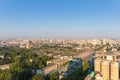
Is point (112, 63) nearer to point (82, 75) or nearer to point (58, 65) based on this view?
point (82, 75)

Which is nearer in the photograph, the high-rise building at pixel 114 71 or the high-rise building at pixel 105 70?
the high-rise building at pixel 114 71

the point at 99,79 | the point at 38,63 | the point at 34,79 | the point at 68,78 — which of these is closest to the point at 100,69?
the point at 99,79

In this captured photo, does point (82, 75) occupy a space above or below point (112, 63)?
below

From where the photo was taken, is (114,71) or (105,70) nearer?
(114,71)

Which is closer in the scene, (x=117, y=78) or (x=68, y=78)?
(x=117, y=78)

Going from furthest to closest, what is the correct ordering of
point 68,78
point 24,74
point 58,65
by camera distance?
point 58,65 → point 24,74 → point 68,78

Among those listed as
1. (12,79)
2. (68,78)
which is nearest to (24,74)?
(12,79)

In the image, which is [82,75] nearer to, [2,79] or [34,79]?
[34,79]

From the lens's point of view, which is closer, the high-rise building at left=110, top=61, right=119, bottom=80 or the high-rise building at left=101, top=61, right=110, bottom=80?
the high-rise building at left=110, top=61, right=119, bottom=80

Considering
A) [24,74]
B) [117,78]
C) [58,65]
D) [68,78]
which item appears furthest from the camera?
[58,65]
